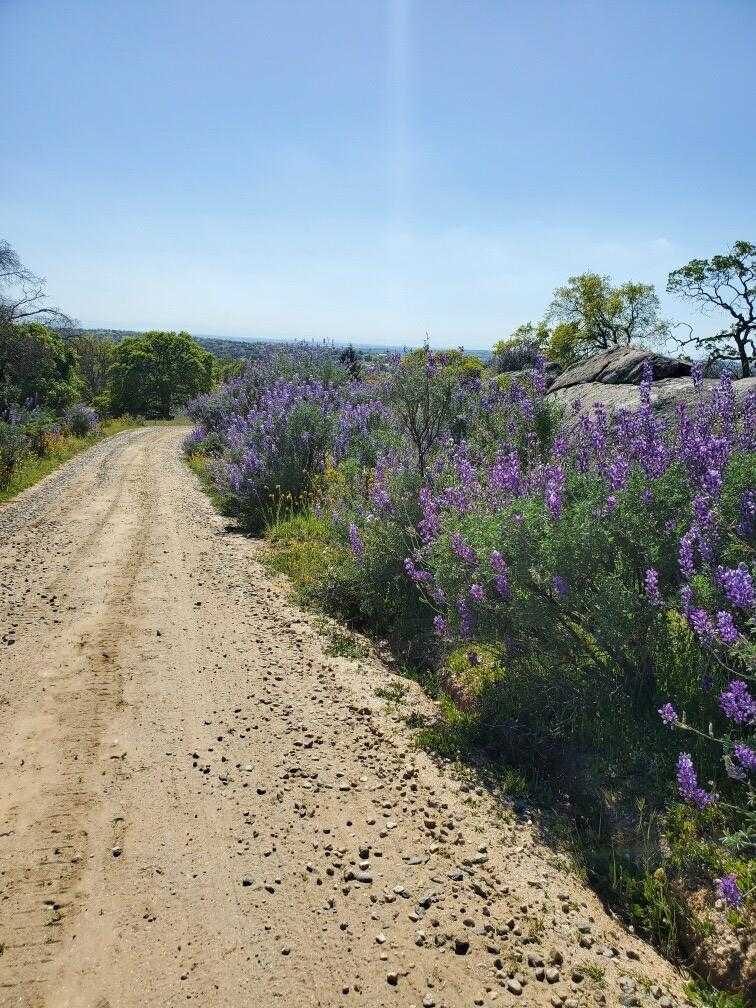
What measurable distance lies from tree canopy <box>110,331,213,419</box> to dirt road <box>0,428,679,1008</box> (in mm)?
42570

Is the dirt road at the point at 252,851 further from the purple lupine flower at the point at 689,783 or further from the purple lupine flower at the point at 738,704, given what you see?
the purple lupine flower at the point at 738,704

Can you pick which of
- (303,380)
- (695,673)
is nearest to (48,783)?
(695,673)

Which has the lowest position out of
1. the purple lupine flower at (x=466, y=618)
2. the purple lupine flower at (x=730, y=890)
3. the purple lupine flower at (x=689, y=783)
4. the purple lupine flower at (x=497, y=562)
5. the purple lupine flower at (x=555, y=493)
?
the purple lupine flower at (x=730, y=890)

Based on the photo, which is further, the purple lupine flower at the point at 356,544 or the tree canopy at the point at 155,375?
the tree canopy at the point at 155,375

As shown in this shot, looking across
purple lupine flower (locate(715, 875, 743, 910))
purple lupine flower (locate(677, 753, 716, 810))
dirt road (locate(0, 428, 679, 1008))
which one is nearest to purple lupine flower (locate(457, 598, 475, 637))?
dirt road (locate(0, 428, 679, 1008))

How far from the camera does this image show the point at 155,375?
46156mm

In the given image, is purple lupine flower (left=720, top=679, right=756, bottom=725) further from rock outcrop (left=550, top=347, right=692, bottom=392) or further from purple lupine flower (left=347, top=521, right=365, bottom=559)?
rock outcrop (left=550, top=347, right=692, bottom=392)

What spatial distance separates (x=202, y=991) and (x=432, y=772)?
1.70m

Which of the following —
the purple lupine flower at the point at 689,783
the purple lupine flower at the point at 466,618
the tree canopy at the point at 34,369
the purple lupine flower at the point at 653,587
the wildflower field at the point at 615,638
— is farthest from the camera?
the tree canopy at the point at 34,369

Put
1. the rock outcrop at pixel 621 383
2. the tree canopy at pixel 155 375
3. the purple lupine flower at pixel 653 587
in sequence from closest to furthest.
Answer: the purple lupine flower at pixel 653 587 < the rock outcrop at pixel 621 383 < the tree canopy at pixel 155 375

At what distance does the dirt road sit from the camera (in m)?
2.36

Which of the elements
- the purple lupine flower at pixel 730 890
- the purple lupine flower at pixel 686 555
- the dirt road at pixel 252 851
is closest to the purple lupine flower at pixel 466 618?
the dirt road at pixel 252 851

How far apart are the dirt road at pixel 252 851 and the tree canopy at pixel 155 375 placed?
42.6m

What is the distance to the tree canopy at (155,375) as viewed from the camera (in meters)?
45.5
